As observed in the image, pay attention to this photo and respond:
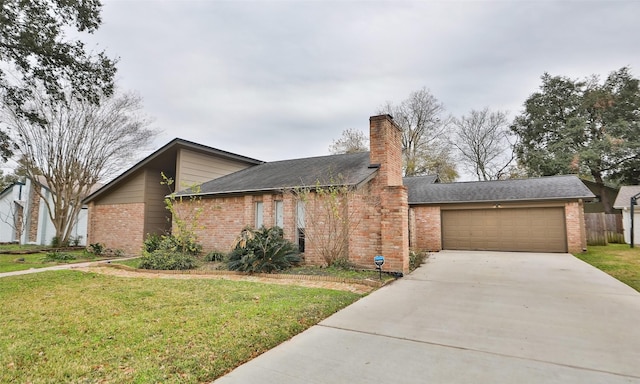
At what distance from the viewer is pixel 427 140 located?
28609mm

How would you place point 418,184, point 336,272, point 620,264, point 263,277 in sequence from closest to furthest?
point 263,277, point 336,272, point 620,264, point 418,184

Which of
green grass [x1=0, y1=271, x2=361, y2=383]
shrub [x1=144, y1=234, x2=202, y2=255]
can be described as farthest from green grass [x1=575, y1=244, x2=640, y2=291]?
shrub [x1=144, y1=234, x2=202, y2=255]

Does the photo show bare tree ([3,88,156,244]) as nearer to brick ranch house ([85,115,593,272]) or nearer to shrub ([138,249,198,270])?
brick ranch house ([85,115,593,272])

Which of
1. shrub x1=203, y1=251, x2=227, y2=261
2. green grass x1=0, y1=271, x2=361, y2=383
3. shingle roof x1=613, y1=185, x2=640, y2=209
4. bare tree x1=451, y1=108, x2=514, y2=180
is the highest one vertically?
bare tree x1=451, y1=108, x2=514, y2=180

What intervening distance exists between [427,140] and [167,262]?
25.0 metres

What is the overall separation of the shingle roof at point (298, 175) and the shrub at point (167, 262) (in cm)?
292

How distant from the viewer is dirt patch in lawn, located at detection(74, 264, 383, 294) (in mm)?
6984

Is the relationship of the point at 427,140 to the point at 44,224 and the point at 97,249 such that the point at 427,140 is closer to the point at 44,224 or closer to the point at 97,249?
the point at 97,249

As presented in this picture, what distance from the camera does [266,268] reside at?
866cm

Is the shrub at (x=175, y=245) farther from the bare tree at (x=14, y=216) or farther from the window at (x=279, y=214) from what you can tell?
the bare tree at (x=14, y=216)

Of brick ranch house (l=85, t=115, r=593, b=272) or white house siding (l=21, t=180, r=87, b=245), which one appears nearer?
brick ranch house (l=85, t=115, r=593, b=272)

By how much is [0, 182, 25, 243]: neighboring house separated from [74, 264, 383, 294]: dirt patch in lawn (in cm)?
1695

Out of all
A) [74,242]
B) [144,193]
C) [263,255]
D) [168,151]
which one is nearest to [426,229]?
[263,255]

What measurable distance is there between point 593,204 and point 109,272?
32731 millimetres
